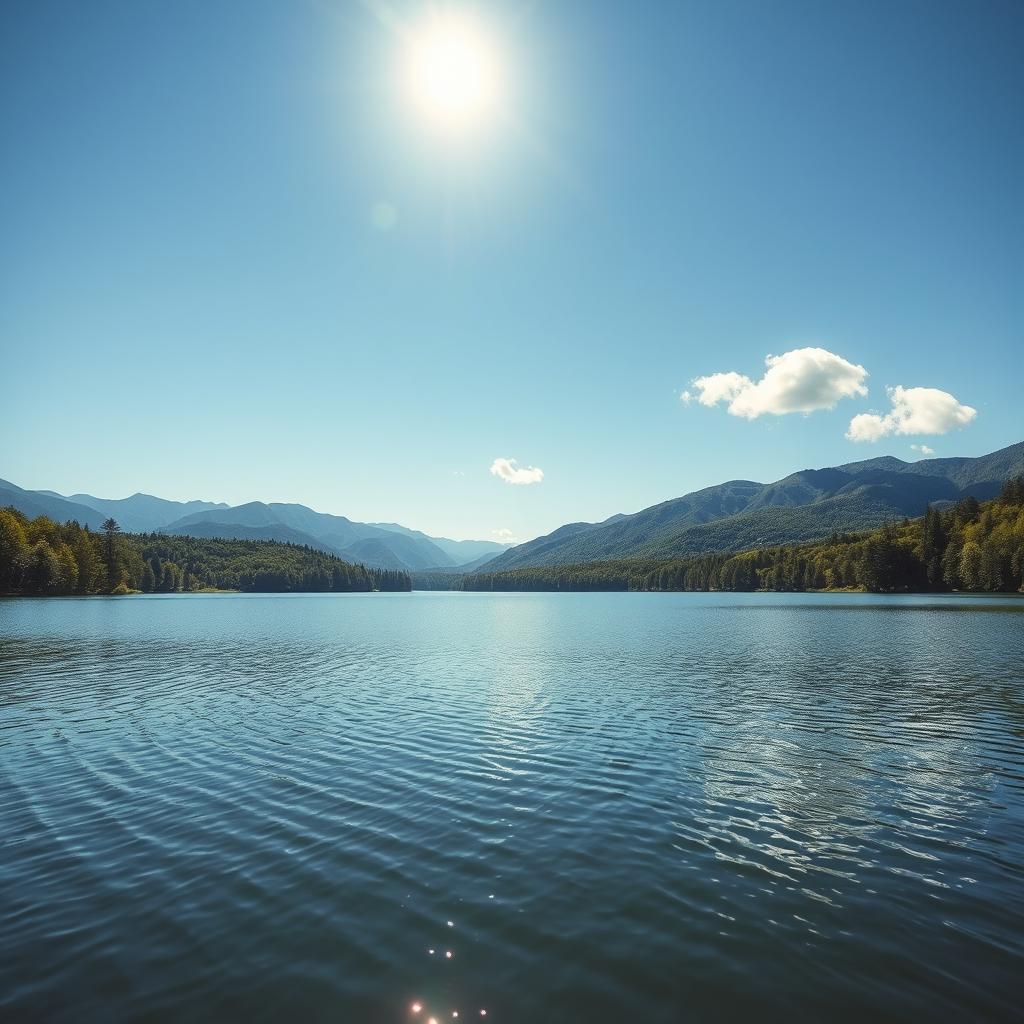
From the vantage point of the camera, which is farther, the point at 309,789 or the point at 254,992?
the point at 309,789

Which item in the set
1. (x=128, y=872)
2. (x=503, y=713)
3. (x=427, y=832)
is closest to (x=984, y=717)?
(x=503, y=713)

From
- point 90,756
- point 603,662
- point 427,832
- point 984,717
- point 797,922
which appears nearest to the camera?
point 797,922

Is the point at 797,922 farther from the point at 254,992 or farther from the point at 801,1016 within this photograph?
the point at 254,992

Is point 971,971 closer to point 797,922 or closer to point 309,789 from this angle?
point 797,922

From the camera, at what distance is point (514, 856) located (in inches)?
599

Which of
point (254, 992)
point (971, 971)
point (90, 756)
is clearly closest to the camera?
point (254, 992)

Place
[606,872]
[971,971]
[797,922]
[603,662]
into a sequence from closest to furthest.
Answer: [971,971]
[797,922]
[606,872]
[603,662]

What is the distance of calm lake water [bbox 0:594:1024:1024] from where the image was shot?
33.3 feet

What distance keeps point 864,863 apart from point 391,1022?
487 inches

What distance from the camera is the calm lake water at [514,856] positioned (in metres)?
10.1

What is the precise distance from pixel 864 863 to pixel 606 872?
673 centimetres

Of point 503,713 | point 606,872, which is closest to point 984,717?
point 503,713

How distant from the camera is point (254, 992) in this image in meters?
9.96

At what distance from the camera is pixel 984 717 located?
3095 centimetres
